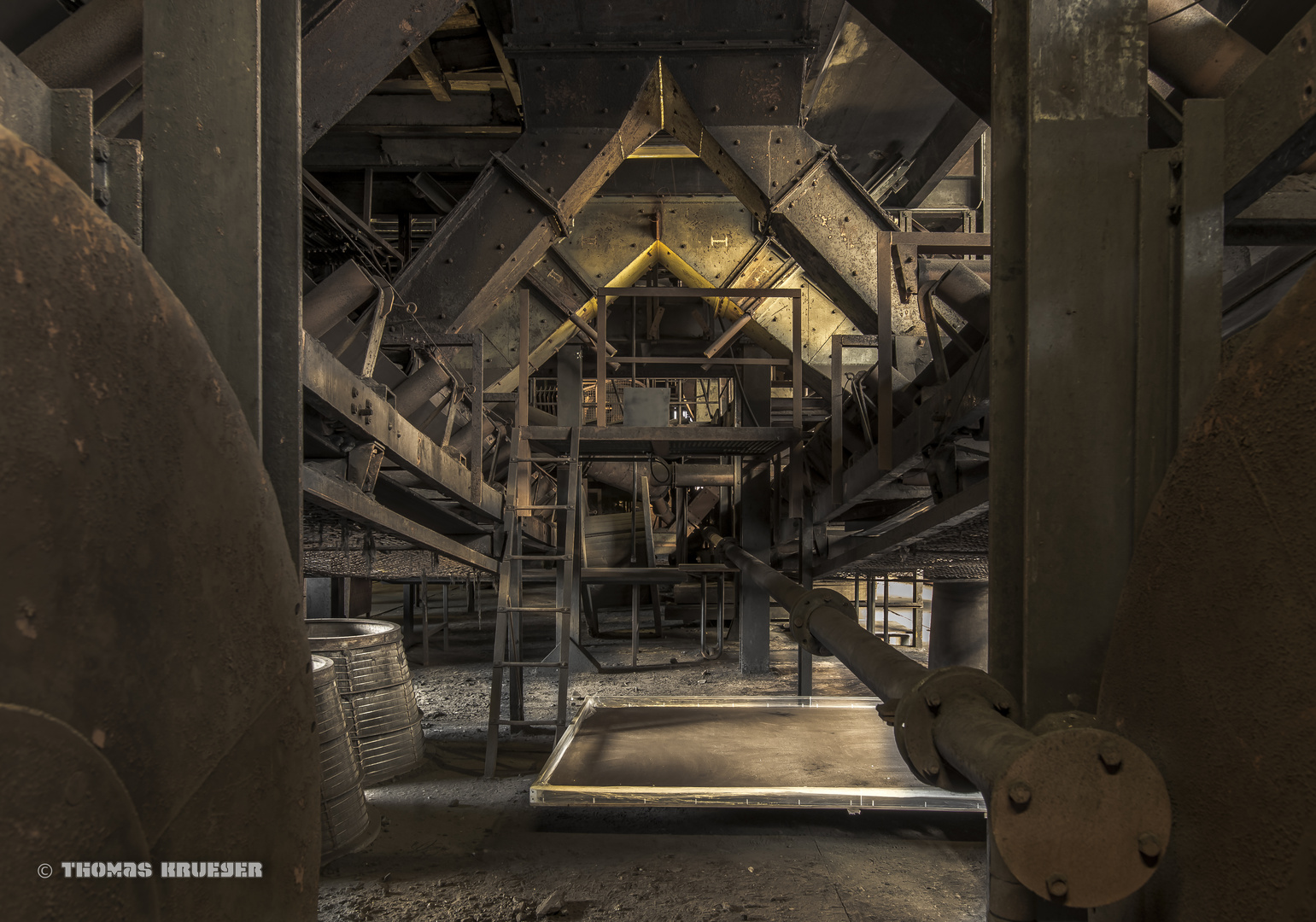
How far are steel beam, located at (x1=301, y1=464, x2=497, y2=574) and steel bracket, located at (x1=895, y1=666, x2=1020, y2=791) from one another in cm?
186

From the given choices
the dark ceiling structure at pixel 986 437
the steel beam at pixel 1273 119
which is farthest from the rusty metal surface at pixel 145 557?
the steel beam at pixel 1273 119

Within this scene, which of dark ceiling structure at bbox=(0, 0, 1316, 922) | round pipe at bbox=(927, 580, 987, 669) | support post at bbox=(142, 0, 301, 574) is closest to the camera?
dark ceiling structure at bbox=(0, 0, 1316, 922)

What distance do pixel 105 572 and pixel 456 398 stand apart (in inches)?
176

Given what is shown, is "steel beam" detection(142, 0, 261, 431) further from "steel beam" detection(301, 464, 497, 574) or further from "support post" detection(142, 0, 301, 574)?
"steel beam" detection(301, 464, 497, 574)

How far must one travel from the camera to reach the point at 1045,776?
1.21m

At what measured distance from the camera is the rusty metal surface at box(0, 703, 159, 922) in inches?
36.7

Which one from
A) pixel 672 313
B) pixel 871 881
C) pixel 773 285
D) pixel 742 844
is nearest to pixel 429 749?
pixel 742 844

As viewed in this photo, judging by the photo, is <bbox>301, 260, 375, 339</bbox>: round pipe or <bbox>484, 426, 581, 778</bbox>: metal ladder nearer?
<bbox>301, 260, 375, 339</bbox>: round pipe

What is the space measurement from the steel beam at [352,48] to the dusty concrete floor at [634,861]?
4.11 m

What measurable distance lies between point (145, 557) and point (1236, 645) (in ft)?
5.63

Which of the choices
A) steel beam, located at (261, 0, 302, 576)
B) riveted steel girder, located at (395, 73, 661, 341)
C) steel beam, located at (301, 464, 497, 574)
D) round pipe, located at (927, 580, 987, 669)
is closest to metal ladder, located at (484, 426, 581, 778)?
steel beam, located at (301, 464, 497, 574)

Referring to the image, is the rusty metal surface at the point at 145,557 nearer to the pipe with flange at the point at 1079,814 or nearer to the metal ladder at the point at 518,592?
the pipe with flange at the point at 1079,814

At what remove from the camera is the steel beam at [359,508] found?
3357 millimetres

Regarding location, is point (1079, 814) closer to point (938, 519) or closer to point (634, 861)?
point (938, 519)
